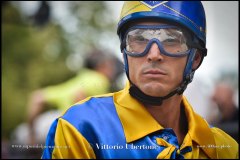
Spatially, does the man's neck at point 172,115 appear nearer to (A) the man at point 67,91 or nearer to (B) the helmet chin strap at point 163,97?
(B) the helmet chin strap at point 163,97

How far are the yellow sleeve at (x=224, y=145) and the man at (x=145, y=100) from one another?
123mm

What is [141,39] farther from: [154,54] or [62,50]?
[62,50]

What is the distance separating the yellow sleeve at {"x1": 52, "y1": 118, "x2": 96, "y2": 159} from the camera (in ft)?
11.4

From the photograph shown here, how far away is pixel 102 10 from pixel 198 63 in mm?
1238

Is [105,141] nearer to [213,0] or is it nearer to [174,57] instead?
[174,57]

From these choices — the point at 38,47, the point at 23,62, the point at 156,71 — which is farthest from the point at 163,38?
the point at 23,62

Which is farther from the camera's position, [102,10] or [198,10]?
[102,10]

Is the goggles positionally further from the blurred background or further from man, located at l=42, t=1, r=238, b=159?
the blurred background

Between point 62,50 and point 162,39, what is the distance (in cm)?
147

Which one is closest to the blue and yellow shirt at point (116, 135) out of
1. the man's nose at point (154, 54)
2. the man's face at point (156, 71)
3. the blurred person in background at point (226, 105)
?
the man's face at point (156, 71)

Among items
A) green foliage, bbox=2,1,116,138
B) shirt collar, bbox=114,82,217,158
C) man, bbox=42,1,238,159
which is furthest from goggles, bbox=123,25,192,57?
green foliage, bbox=2,1,116,138

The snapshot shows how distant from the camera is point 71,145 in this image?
3.49 m

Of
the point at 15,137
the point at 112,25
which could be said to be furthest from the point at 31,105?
the point at 112,25

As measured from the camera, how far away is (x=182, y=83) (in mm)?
3719
